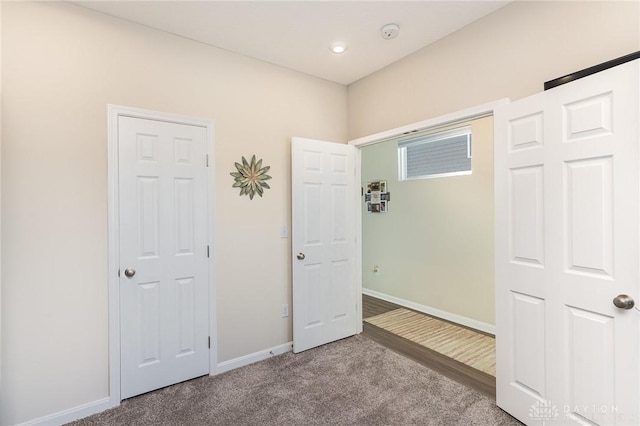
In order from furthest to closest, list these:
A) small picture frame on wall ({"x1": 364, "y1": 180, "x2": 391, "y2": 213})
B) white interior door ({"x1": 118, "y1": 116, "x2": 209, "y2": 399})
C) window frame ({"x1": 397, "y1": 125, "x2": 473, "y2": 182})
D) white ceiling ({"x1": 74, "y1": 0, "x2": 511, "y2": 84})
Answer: small picture frame on wall ({"x1": 364, "y1": 180, "x2": 391, "y2": 213}) → window frame ({"x1": 397, "y1": 125, "x2": 473, "y2": 182}) → white interior door ({"x1": 118, "y1": 116, "x2": 209, "y2": 399}) → white ceiling ({"x1": 74, "y1": 0, "x2": 511, "y2": 84})

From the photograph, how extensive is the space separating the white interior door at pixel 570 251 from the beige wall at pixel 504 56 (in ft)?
1.04

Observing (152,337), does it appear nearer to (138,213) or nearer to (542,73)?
(138,213)

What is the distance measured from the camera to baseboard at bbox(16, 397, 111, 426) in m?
2.04

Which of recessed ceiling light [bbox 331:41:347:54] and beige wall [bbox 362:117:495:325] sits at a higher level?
recessed ceiling light [bbox 331:41:347:54]

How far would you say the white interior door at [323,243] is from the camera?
3.10m

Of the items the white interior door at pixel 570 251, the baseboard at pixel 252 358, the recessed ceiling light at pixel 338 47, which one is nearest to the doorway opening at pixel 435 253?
the white interior door at pixel 570 251

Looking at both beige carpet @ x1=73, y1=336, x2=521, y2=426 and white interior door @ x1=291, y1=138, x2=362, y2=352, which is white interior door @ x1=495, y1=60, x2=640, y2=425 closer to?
beige carpet @ x1=73, y1=336, x2=521, y2=426

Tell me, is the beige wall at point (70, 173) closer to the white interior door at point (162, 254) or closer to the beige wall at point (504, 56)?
the white interior door at point (162, 254)

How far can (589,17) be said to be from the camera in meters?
1.86

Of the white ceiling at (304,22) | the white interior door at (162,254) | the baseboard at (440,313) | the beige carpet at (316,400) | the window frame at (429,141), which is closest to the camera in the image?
the beige carpet at (316,400)

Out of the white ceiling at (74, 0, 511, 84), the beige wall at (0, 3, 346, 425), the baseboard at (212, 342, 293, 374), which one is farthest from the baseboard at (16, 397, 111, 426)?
the white ceiling at (74, 0, 511, 84)

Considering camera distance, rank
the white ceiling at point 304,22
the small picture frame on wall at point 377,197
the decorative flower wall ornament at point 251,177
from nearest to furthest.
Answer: the white ceiling at point 304,22 < the decorative flower wall ornament at point 251,177 < the small picture frame on wall at point 377,197

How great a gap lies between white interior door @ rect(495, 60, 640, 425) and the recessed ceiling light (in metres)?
1.40

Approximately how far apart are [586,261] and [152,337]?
9.48 feet
